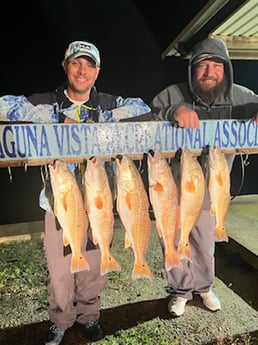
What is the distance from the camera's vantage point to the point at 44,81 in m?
12.6

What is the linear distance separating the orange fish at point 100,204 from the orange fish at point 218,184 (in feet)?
2.24

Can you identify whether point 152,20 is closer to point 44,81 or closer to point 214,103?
point 44,81

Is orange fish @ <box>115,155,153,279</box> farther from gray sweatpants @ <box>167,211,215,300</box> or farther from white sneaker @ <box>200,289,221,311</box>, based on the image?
white sneaker @ <box>200,289,221,311</box>

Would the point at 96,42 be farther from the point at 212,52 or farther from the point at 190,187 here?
the point at 190,187

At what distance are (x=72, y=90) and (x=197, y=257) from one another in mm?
1697

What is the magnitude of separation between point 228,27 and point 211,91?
3063 millimetres

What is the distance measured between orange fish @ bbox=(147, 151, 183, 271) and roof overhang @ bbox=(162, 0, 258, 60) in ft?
9.63

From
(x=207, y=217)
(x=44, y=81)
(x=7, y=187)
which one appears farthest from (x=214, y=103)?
(x=44, y=81)

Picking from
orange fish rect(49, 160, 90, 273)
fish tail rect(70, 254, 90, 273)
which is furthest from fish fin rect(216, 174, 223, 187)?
fish tail rect(70, 254, 90, 273)

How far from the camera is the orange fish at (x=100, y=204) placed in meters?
2.40

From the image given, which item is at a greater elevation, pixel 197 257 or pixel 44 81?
pixel 44 81

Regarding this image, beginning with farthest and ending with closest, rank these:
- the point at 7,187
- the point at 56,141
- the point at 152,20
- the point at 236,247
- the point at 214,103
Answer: the point at 152,20 → the point at 7,187 → the point at 236,247 → the point at 214,103 → the point at 56,141

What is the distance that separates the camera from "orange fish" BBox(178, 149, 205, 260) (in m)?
2.52

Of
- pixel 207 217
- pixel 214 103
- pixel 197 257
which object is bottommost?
pixel 197 257
